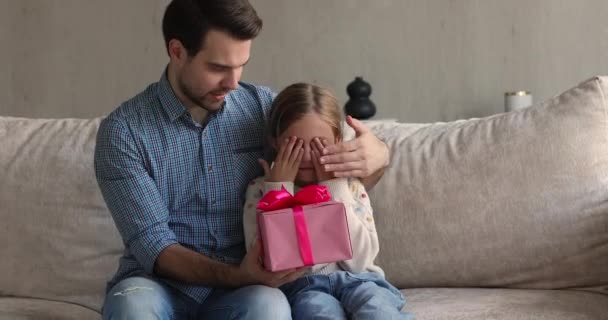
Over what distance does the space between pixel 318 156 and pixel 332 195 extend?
3.5 inches

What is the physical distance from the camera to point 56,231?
6.95ft

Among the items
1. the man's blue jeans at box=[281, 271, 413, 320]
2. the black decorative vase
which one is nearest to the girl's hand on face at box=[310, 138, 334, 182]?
the man's blue jeans at box=[281, 271, 413, 320]

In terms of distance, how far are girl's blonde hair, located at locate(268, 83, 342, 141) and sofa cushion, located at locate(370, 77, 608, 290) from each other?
0.26 meters

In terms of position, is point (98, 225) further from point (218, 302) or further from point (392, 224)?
point (392, 224)

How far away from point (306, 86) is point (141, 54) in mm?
2227

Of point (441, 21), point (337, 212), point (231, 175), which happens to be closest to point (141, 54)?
point (441, 21)

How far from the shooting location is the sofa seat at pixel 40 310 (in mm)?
1981

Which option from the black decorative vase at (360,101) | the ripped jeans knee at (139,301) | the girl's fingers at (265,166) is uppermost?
the girl's fingers at (265,166)

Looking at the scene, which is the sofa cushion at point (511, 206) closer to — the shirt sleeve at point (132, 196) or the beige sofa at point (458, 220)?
the beige sofa at point (458, 220)

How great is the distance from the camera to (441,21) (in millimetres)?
3723

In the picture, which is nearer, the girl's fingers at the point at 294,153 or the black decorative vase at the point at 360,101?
the girl's fingers at the point at 294,153

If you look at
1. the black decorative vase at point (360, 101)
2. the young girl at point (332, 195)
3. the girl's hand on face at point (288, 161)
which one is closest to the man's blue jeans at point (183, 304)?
the young girl at point (332, 195)

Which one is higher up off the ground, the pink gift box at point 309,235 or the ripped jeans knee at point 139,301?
the pink gift box at point 309,235

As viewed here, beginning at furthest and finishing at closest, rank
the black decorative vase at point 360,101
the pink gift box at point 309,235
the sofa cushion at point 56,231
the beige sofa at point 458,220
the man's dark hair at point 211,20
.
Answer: the black decorative vase at point 360,101, the sofa cushion at point 56,231, the beige sofa at point 458,220, the man's dark hair at point 211,20, the pink gift box at point 309,235
